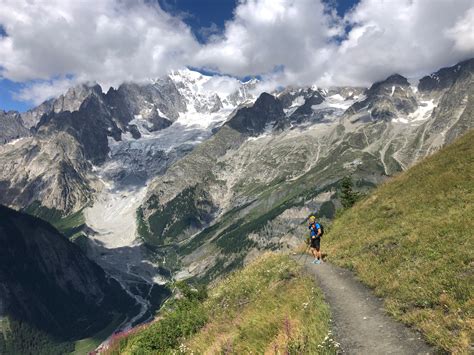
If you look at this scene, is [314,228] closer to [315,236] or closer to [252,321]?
[315,236]

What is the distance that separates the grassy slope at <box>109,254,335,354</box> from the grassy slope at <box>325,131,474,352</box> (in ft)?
10.6

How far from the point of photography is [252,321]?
16.5 metres

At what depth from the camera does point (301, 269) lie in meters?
25.8

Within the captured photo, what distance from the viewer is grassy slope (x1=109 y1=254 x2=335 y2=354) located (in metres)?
14.1

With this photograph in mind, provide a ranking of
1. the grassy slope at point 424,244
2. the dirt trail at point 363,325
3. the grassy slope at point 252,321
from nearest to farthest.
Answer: the dirt trail at point 363,325, the grassy slope at point 424,244, the grassy slope at point 252,321

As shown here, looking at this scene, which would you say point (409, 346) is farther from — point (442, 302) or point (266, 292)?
point (266, 292)

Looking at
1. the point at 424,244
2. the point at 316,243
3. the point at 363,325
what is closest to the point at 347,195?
the point at 316,243

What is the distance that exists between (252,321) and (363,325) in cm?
410

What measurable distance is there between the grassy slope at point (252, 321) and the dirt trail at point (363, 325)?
0.65 meters

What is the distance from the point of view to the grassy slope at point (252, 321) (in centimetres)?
1407

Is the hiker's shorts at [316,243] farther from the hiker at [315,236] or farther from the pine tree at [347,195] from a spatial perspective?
the pine tree at [347,195]

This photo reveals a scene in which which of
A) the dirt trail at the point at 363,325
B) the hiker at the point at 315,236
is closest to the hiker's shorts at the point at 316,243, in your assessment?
the hiker at the point at 315,236

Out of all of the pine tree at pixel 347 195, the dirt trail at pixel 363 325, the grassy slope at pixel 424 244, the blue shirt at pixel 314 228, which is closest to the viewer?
the dirt trail at pixel 363 325

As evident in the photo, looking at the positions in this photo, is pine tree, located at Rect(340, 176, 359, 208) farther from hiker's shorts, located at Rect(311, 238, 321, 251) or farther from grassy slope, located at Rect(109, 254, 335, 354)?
grassy slope, located at Rect(109, 254, 335, 354)
